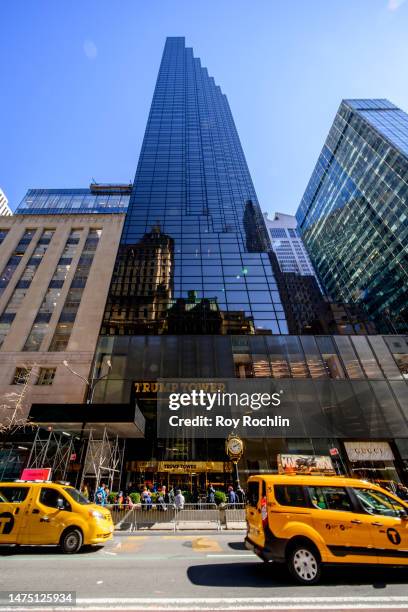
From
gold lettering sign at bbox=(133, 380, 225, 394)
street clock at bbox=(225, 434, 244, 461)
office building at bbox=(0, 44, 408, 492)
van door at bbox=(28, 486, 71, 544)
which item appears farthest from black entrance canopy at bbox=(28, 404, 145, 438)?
van door at bbox=(28, 486, 71, 544)

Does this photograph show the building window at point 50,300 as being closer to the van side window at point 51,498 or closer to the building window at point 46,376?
the building window at point 46,376

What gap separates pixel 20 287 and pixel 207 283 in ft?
79.2

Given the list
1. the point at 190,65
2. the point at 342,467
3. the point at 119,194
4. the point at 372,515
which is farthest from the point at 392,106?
the point at 372,515

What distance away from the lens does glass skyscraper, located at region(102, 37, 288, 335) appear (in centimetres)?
3108

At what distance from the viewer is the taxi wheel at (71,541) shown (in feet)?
25.2

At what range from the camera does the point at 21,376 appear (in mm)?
28500

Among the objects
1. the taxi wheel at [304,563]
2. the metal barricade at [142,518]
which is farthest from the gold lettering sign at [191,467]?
the taxi wheel at [304,563]

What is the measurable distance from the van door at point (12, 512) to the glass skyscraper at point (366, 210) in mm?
73407

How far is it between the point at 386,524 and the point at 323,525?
1.34 m

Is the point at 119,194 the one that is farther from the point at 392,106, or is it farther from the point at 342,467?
the point at 342,467

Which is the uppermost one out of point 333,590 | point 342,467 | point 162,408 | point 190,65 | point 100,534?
point 190,65

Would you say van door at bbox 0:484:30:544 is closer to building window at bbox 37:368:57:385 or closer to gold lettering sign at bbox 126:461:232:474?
gold lettering sign at bbox 126:461:232:474

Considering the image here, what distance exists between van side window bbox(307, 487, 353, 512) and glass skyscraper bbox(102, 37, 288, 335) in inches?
938

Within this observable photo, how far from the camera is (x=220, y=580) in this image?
5363 millimetres
